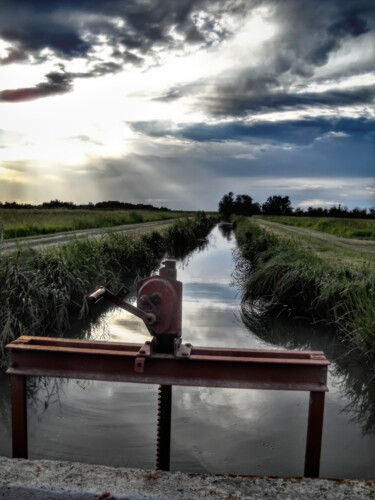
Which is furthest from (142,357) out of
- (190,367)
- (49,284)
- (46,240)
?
(46,240)

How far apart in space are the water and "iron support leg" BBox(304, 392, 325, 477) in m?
0.75

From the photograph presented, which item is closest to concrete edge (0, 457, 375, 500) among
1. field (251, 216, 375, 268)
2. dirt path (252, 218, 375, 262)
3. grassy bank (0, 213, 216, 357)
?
grassy bank (0, 213, 216, 357)

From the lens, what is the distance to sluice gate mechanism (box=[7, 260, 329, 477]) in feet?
9.28

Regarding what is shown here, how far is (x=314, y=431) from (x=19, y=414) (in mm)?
1804

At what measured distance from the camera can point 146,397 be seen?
4820 mm

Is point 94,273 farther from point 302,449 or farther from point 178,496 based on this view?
point 178,496

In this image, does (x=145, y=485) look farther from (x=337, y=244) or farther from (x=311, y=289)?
(x=337, y=244)

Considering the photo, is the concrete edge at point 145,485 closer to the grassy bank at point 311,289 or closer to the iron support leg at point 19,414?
the iron support leg at point 19,414

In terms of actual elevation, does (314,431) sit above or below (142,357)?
below

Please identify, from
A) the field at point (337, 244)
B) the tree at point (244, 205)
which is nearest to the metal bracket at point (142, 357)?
the field at point (337, 244)

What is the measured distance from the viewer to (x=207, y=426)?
4.29 metres

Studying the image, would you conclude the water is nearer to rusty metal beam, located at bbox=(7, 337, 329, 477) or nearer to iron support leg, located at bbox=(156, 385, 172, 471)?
iron support leg, located at bbox=(156, 385, 172, 471)

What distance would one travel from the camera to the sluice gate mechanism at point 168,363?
283cm

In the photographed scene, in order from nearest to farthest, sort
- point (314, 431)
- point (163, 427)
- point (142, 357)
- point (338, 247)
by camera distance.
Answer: point (142, 357)
point (314, 431)
point (163, 427)
point (338, 247)
